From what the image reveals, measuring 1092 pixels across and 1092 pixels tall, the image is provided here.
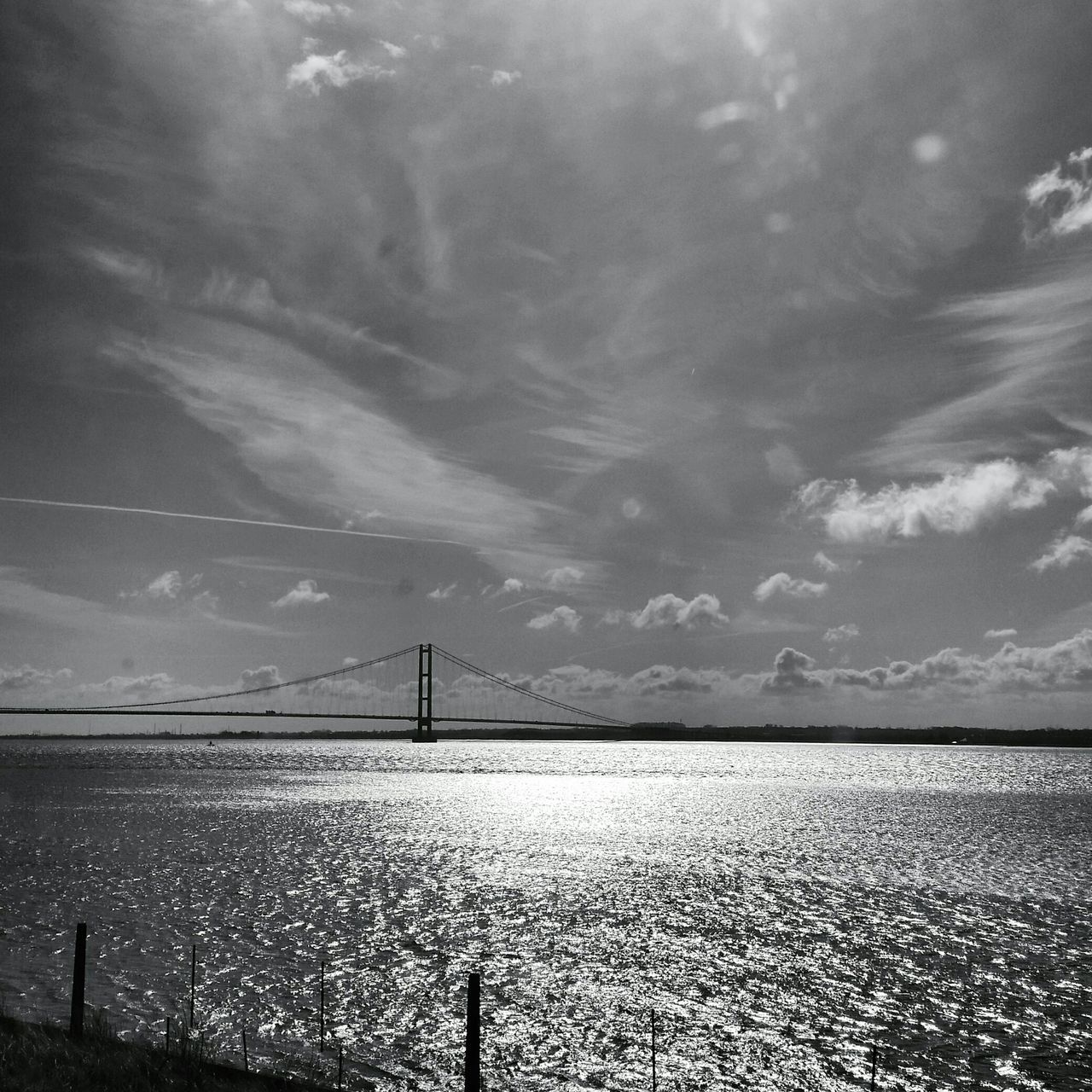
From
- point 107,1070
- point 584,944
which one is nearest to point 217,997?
point 107,1070

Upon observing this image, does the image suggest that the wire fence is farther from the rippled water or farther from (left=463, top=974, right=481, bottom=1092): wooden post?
(left=463, top=974, right=481, bottom=1092): wooden post

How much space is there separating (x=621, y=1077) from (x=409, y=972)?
831 cm

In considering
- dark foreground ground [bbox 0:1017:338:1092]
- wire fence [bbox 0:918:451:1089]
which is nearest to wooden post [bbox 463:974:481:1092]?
dark foreground ground [bbox 0:1017:338:1092]

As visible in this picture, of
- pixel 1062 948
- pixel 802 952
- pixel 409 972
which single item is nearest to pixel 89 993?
pixel 409 972

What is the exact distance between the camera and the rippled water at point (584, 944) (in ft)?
58.1

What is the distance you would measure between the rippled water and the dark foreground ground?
3.13 m

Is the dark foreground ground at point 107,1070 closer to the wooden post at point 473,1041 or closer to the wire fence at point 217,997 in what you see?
the wire fence at point 217,997

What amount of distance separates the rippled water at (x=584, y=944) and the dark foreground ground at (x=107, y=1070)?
3133mm

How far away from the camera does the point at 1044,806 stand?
281ft

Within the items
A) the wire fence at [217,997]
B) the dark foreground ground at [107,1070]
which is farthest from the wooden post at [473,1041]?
the wire fence at [217,997]

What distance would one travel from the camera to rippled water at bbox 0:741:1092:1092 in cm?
1772

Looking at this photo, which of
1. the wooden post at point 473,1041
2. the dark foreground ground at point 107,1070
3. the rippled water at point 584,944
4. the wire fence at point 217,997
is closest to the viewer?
the wooden post at point 473,1041

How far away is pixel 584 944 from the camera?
86.2ft

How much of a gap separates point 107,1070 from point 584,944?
15626mm
